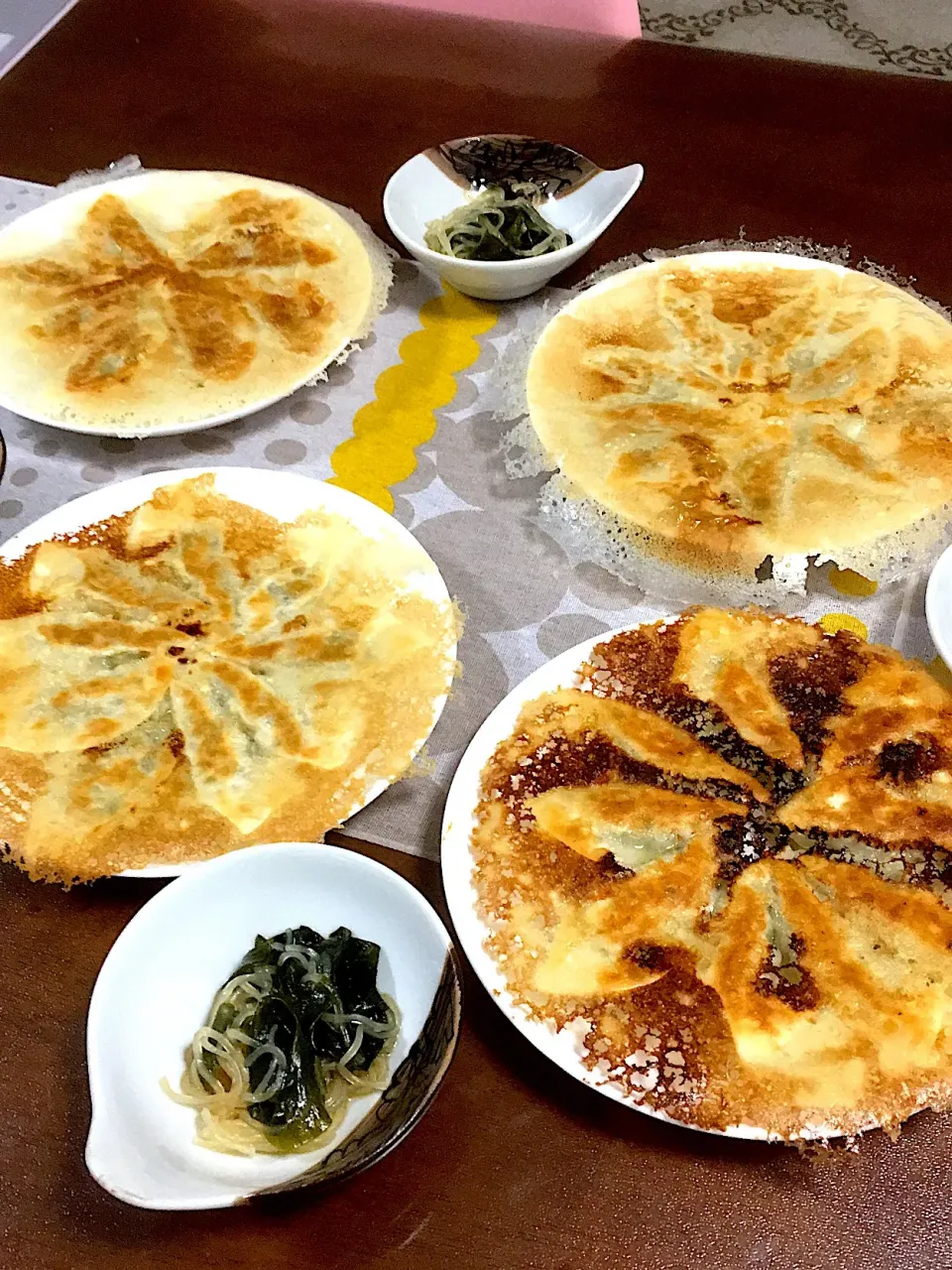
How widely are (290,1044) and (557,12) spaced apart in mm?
2732

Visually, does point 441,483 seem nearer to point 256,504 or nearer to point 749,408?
point 256,504

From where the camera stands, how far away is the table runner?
4.93 feet

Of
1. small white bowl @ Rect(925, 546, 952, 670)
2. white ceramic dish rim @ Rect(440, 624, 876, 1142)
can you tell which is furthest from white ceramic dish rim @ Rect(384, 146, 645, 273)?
small white bowl @ Rect(925, 546, 952, 670)

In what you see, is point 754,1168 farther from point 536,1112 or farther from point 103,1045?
point 103,1045

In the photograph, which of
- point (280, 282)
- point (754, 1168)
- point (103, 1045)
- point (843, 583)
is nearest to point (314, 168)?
Answer: point (280, 282)

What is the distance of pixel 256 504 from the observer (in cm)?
165

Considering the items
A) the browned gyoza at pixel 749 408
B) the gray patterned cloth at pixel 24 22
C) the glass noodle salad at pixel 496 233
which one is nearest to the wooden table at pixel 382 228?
the gray patterned cloth at pixel 24 22

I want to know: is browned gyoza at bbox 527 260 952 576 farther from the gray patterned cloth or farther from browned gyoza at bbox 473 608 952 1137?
the gray patterned cloth

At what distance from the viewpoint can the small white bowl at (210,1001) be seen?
958mm

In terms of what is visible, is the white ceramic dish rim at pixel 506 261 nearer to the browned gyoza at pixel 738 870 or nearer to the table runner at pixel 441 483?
the table runner at pixel 441 483

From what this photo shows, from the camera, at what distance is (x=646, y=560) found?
1.57m

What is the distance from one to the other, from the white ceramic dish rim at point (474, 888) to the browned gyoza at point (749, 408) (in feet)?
0.69

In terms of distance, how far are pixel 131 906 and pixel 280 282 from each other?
1.26 meters

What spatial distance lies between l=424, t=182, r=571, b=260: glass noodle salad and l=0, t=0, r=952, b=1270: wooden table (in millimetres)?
178
